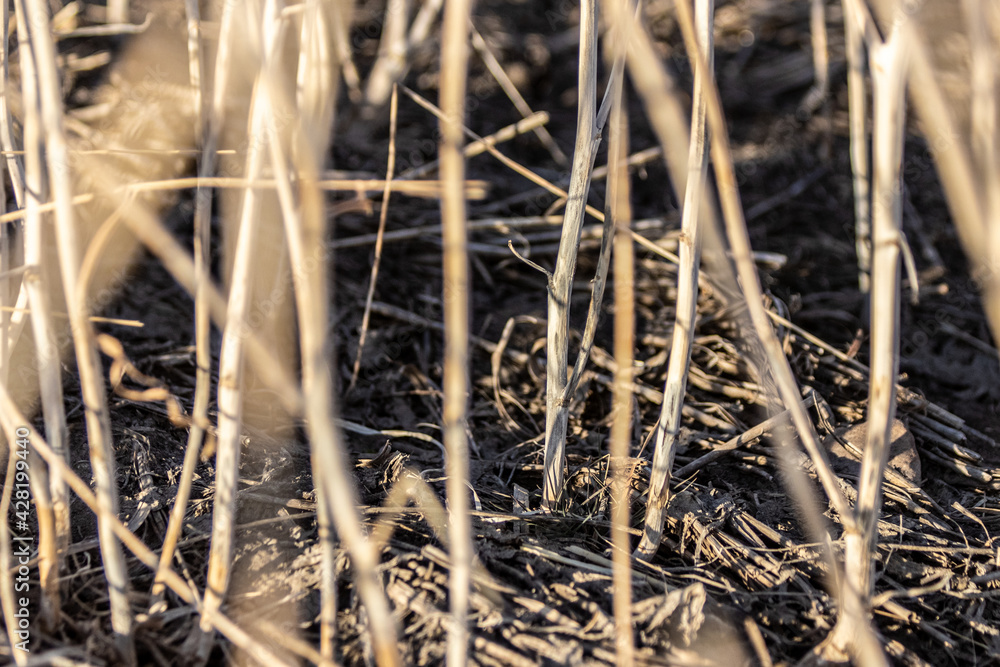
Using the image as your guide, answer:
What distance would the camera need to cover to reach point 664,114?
32.1 inches

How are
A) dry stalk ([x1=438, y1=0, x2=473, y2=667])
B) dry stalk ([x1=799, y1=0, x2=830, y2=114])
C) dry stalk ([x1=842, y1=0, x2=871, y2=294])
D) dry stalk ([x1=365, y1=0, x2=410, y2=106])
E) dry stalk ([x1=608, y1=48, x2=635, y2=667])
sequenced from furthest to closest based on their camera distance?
dry stalk ([x1=799, y1=0, x2=830, y2=114])
dry stalk ([x1=365, y1=0, x2=410, y2=106])
dry stalk ([x1=842, y1=0, x2=871, y2=294])
dry stalk ([x1=608, y1=48, x2=635, y2=667])
dry stalk ([x1=438, y1=0, x2=473, y2=667])

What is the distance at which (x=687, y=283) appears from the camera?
1.02 meters

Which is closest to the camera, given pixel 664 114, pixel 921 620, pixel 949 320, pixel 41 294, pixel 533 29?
pixel 664 114

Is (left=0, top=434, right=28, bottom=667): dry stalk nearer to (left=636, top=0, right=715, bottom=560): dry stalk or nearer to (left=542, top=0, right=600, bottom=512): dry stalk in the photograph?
(left=542, top=0, right=600, bottom=512): dry stalk

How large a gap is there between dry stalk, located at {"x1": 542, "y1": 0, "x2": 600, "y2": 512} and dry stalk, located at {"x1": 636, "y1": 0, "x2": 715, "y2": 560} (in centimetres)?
15

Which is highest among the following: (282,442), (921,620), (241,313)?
(241,313)

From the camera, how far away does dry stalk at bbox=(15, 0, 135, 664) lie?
2.70ft

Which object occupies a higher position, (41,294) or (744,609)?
(41,294)

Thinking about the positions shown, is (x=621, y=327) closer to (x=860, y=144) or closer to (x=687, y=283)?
(x=687, y=283)

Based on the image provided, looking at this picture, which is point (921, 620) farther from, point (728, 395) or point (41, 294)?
point (41, 294)

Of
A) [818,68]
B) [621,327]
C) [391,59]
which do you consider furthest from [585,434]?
[818,68]

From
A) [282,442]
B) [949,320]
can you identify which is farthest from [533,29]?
[282,442]

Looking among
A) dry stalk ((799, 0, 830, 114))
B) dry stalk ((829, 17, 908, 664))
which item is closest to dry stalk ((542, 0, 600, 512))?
dry stalk ((829, 17, 908, 664))

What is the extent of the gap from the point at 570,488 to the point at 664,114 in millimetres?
786
